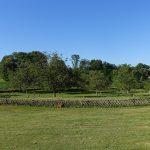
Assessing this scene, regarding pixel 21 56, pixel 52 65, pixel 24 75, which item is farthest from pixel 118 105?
pixel 21 56

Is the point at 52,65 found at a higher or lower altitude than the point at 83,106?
higher

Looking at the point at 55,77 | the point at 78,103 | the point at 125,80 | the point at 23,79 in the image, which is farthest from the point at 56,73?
the point at 78,103

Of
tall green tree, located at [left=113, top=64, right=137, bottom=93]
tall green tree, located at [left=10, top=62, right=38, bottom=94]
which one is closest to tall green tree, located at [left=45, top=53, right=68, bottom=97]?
tall green tree, located at [left=113, top=64, right=137, bottom=93]

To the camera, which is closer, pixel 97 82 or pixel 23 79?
pixel 23 79

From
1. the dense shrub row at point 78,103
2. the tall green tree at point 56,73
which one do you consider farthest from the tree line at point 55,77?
the dense shrub row at point 78,103

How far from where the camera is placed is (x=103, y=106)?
42.8m

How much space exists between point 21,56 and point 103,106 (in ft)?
422

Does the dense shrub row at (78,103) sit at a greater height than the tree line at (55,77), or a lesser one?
lesser

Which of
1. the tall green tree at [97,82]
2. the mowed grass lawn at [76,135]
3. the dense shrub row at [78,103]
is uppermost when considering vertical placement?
the tall green tree at [97,82]

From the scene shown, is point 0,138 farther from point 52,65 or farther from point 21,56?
point 21,56

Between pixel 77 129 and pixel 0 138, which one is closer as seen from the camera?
pixel 0 138

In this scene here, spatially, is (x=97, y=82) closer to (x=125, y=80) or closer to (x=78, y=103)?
(x=125, y=80)

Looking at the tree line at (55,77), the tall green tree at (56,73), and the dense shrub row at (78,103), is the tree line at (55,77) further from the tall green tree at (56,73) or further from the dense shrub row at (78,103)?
the dense shrub row at (78,103)

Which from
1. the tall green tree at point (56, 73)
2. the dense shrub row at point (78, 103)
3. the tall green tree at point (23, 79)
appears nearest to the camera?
the dense shrub row at point (78, 103)
